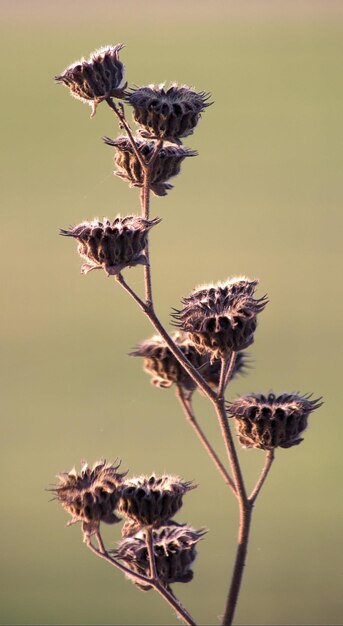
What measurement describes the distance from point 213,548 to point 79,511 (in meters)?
8.25

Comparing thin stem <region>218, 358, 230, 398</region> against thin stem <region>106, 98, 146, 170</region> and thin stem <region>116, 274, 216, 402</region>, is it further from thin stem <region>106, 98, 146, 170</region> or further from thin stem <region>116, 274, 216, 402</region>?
thin stem <region>106, 98, 146, 170</region>

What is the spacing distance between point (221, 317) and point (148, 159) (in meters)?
0.92

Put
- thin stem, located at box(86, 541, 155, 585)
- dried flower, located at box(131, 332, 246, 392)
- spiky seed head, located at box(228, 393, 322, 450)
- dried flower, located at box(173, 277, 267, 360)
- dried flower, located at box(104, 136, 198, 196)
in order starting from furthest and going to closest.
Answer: dried flower, located at box(131, 332, 246, 392) → dried flower, located at box(104, 136, 198, 196) → spiky seed head, located at box(228, 393, 322, 450) → dried flower, located at box(173, 277, 267, 360) → thin stem, located at box(86, 541, 155, 585)

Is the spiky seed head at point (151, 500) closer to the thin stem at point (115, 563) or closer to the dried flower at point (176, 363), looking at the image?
the thin stem at point (115, 563)

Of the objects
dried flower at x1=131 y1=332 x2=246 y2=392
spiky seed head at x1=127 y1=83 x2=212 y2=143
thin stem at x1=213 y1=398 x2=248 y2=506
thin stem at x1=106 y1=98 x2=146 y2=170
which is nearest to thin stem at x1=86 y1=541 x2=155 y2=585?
thin stem at x1=213 y1=398 x2=248 y2=506

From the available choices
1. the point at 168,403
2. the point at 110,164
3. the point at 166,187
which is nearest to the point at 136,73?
the point at 110,164

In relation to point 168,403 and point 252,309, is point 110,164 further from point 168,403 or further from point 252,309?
point 252,309

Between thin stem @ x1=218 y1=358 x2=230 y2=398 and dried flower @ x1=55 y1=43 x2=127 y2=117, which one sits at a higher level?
dried flower @ x1=55 y1=43 x2=127 y2=117

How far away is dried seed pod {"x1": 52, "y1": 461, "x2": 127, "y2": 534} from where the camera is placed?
480 cm

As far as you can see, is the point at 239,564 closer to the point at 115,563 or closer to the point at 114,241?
the point at 115,563

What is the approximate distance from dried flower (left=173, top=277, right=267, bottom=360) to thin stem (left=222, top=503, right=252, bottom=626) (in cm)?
71

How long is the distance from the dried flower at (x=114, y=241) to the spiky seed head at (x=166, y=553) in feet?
4.13

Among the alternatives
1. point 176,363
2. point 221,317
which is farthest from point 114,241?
point 176,363

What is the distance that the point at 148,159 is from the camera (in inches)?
210
